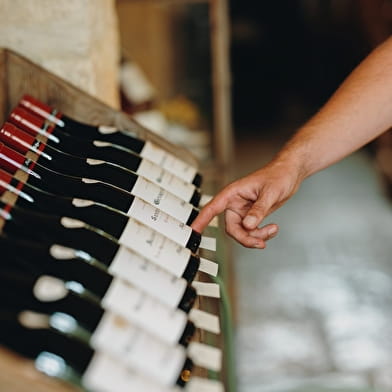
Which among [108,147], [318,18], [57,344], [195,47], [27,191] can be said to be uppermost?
[318,18]

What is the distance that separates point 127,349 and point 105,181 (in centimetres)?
41

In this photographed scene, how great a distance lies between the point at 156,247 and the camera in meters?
0.91

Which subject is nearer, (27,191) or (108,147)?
(27,191)

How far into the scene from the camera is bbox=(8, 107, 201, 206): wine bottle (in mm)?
1082

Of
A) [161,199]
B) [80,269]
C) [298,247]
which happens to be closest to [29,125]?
[161,199]

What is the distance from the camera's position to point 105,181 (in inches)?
41.3

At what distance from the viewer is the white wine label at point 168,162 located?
117cm

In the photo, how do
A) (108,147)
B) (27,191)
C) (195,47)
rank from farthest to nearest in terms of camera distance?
1. (195,47)
2. (108,147)
3. (27,191)

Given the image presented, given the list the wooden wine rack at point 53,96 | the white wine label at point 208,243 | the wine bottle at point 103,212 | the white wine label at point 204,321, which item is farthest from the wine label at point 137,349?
the wooden wine rack at point 53,96

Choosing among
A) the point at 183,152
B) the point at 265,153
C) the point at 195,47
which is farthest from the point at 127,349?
the point at 265,153

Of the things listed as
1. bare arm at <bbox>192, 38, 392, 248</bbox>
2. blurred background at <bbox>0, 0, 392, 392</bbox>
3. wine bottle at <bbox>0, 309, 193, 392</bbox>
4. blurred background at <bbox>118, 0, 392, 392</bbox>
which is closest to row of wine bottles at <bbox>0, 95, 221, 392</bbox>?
wine bottle at <bbox>0, 309, 193, 392</bbox>

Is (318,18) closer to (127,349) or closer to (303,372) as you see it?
(303,372)

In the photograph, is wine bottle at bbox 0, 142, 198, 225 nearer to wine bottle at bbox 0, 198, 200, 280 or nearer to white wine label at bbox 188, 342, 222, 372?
wine bottle at bbox 0, 198, 200, 280

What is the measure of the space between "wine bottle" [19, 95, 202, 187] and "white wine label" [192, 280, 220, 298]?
287 millimetres
